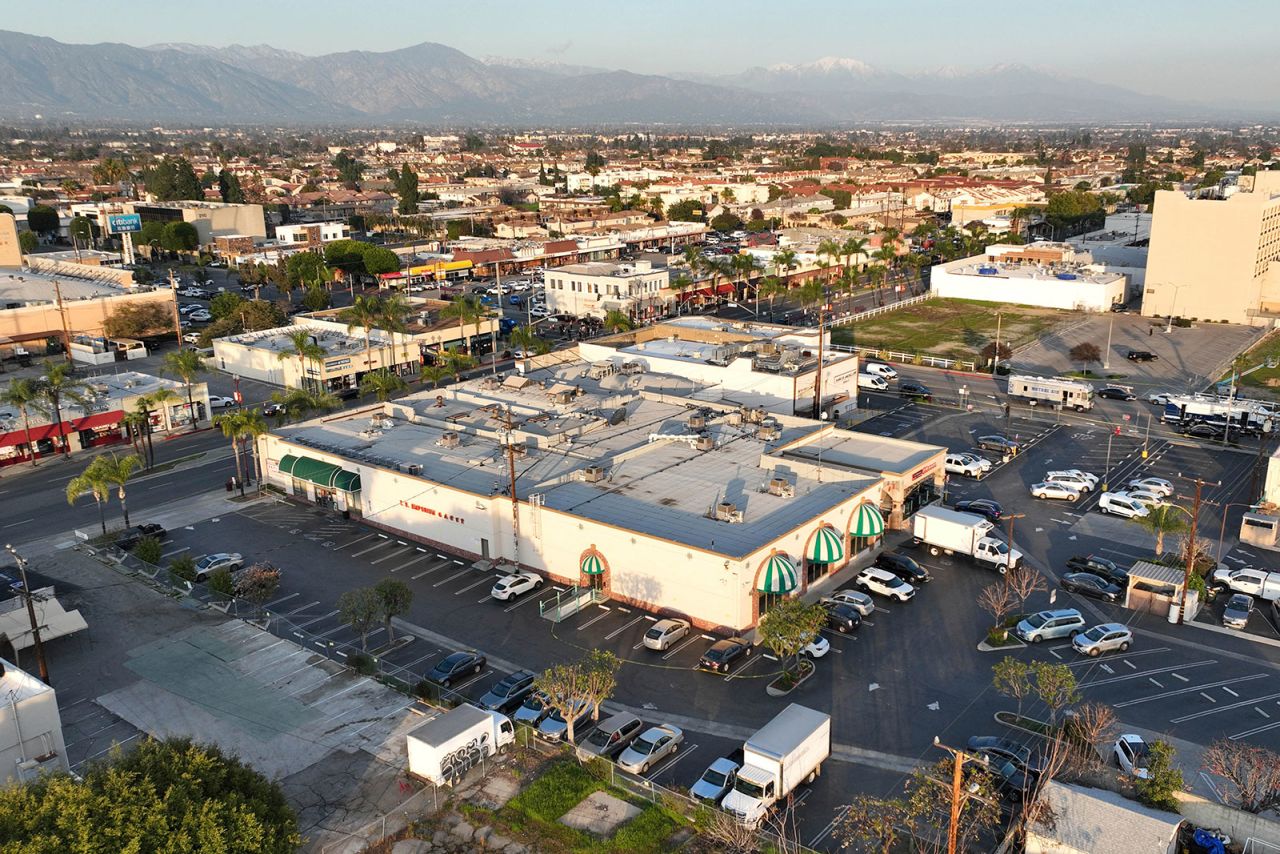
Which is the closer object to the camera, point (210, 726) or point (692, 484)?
point (210, 726)

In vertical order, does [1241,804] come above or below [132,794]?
below

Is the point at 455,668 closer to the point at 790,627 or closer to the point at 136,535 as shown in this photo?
the point at 790,627

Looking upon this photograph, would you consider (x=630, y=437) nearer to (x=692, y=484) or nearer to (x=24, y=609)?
(x=692, y=484)

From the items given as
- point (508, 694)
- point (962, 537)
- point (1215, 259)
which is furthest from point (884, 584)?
point (1215, 259)

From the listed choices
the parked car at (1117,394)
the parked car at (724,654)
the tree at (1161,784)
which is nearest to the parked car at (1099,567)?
the tree at (1161,784)

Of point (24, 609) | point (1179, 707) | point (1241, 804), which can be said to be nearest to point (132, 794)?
point (24, 609)

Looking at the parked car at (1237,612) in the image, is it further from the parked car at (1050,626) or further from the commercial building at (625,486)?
the commercial building at (625,486)
